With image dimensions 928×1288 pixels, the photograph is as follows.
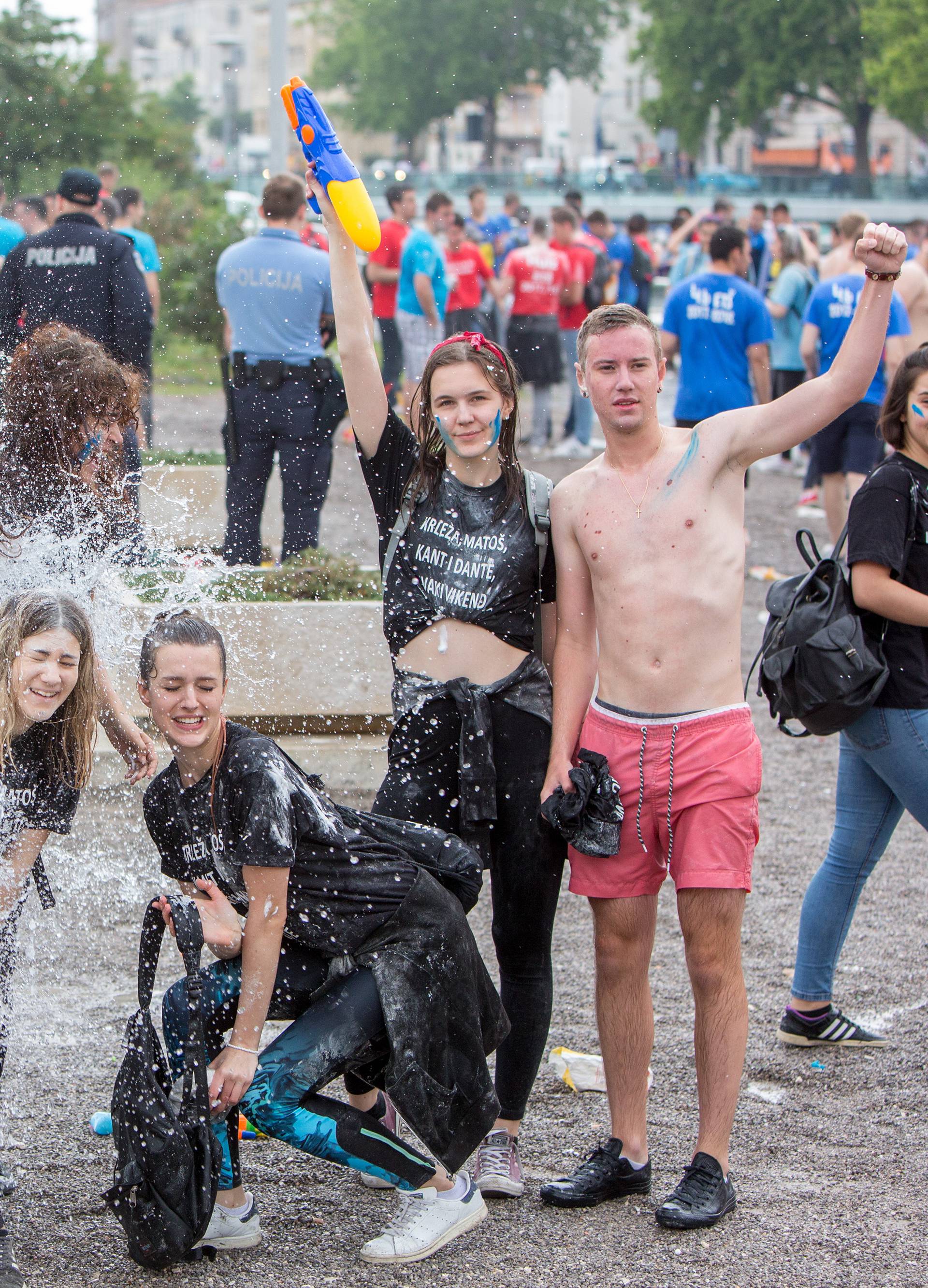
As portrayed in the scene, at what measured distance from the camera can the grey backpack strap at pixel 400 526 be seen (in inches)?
135

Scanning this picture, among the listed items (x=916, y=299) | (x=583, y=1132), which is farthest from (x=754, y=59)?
(x=583, y=1132)

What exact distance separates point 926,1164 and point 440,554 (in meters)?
1.82

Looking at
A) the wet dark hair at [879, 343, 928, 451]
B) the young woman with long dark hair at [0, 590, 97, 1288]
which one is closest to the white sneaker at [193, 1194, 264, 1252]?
the young woman with long dark hair at [0, 590, 97, 1288]

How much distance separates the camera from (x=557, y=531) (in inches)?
134

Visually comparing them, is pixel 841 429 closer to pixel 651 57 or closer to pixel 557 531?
pixel 557 531

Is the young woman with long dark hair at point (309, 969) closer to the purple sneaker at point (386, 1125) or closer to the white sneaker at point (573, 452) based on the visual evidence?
the purple sneaker at point (386, 1125)

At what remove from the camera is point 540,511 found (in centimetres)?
341

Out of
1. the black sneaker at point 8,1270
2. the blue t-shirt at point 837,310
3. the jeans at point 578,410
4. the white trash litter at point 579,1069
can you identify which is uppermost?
the blue t-shirt at point 837,310

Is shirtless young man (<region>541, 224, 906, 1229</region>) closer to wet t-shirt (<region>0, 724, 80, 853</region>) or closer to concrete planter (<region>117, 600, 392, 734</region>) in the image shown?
wet t-shirt (<region>0, 724, 80, 853</region>)

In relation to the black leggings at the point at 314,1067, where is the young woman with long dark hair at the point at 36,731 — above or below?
above

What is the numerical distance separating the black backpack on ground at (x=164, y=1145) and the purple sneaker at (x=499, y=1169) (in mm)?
693

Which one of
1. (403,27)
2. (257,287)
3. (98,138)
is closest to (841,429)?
(257,287)

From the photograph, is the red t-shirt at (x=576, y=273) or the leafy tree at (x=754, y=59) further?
the leafy tree at (x=754, y=59)

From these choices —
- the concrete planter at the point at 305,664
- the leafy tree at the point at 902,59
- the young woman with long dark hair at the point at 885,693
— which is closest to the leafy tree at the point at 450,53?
the leafy tree at the point at 902,59
